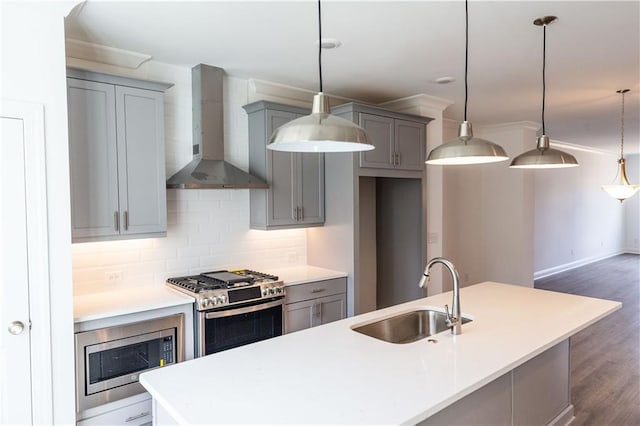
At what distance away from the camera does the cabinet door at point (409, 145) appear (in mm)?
4168

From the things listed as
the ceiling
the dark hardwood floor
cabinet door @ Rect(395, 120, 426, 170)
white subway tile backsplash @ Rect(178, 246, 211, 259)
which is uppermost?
the ceiling

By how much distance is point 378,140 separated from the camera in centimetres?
398

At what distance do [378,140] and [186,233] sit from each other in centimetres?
190

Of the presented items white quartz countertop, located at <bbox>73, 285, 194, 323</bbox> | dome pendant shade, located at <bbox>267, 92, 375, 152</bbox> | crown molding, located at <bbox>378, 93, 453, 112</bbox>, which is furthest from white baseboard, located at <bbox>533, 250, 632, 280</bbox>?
dome pendant shade, located at <bbox>267, 92, 375, 152</bbox>

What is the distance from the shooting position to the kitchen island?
4.81 ft

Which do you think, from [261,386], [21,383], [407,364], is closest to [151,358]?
[21,383]

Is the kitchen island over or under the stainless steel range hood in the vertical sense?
under

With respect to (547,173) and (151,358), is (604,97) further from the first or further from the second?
(151,358)

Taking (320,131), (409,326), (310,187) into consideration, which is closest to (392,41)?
(310,187)

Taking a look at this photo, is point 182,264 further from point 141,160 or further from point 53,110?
point 53,110

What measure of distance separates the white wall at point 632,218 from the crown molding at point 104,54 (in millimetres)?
12364

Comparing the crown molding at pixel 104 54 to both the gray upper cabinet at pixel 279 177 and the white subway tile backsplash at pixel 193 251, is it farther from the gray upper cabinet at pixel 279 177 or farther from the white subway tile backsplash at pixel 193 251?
the white subway tile backsplash at pixel 193 251

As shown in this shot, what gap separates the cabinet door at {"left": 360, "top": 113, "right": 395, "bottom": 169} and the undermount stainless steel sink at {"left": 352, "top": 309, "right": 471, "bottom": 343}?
1.56 meters

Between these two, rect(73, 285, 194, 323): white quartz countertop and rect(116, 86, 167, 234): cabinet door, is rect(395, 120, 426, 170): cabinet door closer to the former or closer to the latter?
rect(116, 86, 167, 234): cabinet door
